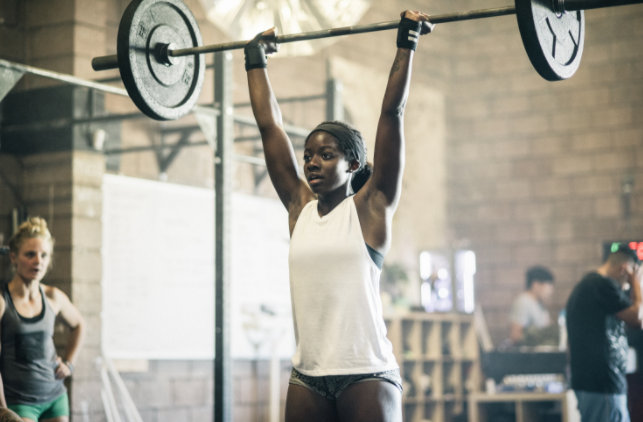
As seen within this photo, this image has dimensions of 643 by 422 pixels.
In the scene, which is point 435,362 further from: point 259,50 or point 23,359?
point 259,50

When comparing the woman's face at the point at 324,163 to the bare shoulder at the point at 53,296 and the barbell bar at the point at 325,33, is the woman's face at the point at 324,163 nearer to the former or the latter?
the barbell bar at the point at 325,33

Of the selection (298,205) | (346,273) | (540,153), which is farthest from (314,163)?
(540,153)

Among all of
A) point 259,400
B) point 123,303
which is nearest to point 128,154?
point 123,303

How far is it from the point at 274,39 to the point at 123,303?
318 centimetres

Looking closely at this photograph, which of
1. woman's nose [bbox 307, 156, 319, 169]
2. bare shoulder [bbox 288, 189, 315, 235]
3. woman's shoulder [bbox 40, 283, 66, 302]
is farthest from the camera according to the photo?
woman's shoulder [bbox 40, 283, 66, 302]

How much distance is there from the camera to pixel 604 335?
14.2 feet

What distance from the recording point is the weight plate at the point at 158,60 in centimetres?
286

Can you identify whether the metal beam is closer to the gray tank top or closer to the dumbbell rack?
the gray tank top

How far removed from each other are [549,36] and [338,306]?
1.02 metres

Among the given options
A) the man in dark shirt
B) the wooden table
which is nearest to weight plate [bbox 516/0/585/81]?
the man in dark shirt

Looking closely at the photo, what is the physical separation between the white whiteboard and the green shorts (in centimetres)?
152

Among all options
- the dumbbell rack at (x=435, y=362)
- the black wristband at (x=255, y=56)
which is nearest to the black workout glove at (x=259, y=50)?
the black wristband at (x=255, y=56)

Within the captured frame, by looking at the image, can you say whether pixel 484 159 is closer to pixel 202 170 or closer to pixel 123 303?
pixel 202 170

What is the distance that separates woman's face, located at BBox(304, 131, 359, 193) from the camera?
2330mm
